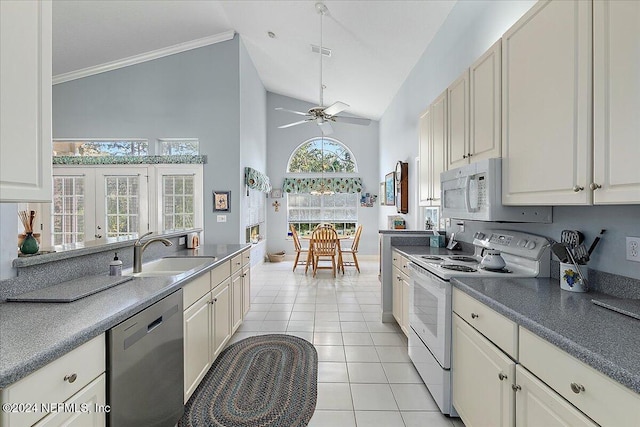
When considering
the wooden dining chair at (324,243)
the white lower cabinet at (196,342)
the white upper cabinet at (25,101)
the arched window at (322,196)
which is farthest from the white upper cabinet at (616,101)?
the arched window at (322,196)

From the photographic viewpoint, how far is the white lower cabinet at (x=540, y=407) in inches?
35.7

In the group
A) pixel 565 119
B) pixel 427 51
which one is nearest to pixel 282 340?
pixel 565 119

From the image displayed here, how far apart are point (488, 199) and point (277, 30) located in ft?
13.5

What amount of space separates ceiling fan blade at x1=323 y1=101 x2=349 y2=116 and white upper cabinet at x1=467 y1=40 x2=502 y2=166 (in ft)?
5.82

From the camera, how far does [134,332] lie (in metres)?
1.29

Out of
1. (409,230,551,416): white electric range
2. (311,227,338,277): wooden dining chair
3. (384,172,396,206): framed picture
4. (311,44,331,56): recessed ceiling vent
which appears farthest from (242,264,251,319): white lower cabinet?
(311,44,331,56): recessed ceiling vent

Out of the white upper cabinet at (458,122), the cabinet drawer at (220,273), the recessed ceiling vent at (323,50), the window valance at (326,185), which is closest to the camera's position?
the white upper cabinet at (458,122)

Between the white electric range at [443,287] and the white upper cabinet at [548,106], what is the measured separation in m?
0.42

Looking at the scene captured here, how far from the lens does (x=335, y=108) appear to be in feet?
12.3

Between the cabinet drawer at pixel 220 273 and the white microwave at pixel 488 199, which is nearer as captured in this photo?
the white microwave at pixel 488 199

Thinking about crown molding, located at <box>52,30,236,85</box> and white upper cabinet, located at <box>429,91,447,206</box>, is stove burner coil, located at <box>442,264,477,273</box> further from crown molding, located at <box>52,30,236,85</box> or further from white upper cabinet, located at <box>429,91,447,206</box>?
crown molding, located at <box>52,30,236,85</box>

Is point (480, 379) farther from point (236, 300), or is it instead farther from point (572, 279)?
point (236, 300)

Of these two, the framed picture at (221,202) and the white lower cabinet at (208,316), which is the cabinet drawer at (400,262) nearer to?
the white lower cabinet at (208,316)

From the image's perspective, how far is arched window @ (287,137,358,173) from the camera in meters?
7.71
